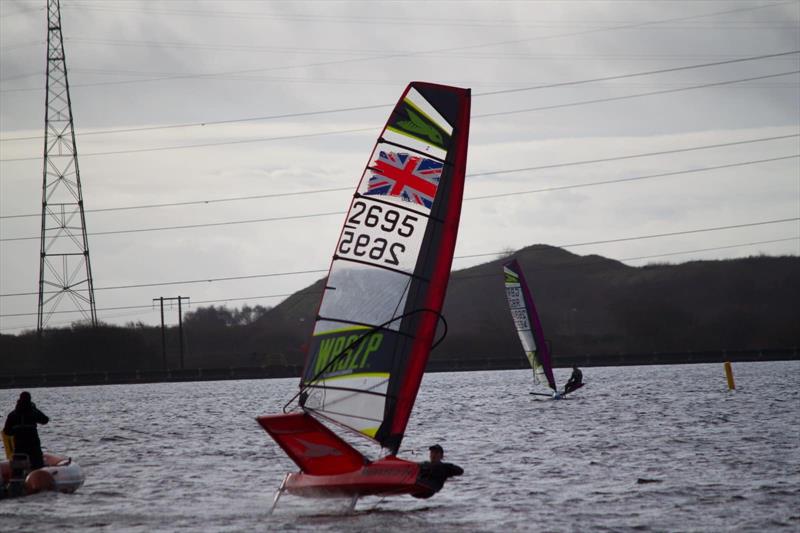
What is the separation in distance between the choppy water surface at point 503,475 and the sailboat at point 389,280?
201cm

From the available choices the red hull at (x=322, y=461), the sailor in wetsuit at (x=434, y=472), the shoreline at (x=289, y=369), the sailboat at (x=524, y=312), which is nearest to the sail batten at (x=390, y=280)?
the red hull at (x=322, y=461)

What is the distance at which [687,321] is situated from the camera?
17225 centimetres

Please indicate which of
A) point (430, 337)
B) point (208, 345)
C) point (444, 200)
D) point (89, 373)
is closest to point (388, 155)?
point (444, 200)

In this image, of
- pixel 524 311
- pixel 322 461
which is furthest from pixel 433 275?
pixel 524 311

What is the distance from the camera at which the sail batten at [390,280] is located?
18547 mm

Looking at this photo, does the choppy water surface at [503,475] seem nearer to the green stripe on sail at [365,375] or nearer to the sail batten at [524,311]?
the green stripe on sail at [365,375]

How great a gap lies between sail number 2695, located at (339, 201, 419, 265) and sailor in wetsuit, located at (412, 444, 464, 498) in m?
3.25

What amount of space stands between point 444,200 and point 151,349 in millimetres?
115900

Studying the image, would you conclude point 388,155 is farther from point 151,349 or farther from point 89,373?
point 151,349

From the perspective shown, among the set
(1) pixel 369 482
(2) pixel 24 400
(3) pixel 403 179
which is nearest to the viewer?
(1) pixel 369 482

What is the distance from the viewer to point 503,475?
2556 centimetres

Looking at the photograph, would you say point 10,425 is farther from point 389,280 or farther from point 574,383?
point 574,383

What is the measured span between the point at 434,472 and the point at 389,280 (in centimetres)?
324

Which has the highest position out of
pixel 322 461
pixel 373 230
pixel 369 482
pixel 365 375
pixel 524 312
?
pixel 524 312
